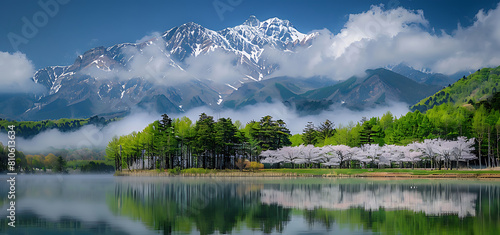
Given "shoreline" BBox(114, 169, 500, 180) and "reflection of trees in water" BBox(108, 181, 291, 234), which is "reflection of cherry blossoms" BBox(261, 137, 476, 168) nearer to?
"shoreline" BBox(114, 169, 500, 180)

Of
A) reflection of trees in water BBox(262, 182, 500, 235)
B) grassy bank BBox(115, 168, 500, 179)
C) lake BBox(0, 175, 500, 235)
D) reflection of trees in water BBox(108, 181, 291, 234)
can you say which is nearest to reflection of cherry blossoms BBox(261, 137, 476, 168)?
grassy bank BBox(115, 168, 500, 179)

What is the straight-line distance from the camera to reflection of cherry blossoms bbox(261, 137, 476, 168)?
96.5 meters

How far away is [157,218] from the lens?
3167 centimetres

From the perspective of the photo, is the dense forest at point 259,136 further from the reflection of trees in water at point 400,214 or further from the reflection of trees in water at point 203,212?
the reflection of trees in water at point 400,214

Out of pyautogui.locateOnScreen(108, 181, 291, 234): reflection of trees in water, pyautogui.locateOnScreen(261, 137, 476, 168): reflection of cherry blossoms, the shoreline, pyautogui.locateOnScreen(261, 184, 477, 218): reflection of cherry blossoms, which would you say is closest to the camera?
pyautogui.locateOnScreen(108, 181, 291, 234): reflection of trees in water

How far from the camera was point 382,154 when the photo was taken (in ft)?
348

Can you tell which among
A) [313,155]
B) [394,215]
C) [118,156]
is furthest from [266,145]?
[394,215]

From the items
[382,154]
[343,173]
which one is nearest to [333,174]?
→ [343,173]

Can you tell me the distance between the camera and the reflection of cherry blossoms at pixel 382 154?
96500 millimetres

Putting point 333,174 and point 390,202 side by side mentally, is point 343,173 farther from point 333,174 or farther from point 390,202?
point 390,202

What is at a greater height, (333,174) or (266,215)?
(266,215)

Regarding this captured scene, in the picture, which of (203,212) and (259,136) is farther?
(259,136)

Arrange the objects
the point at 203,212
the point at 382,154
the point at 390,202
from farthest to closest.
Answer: the point at 382,154 → the point at 390,202 → the point at 203,212

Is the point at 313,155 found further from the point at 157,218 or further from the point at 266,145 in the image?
the point at 157,218
